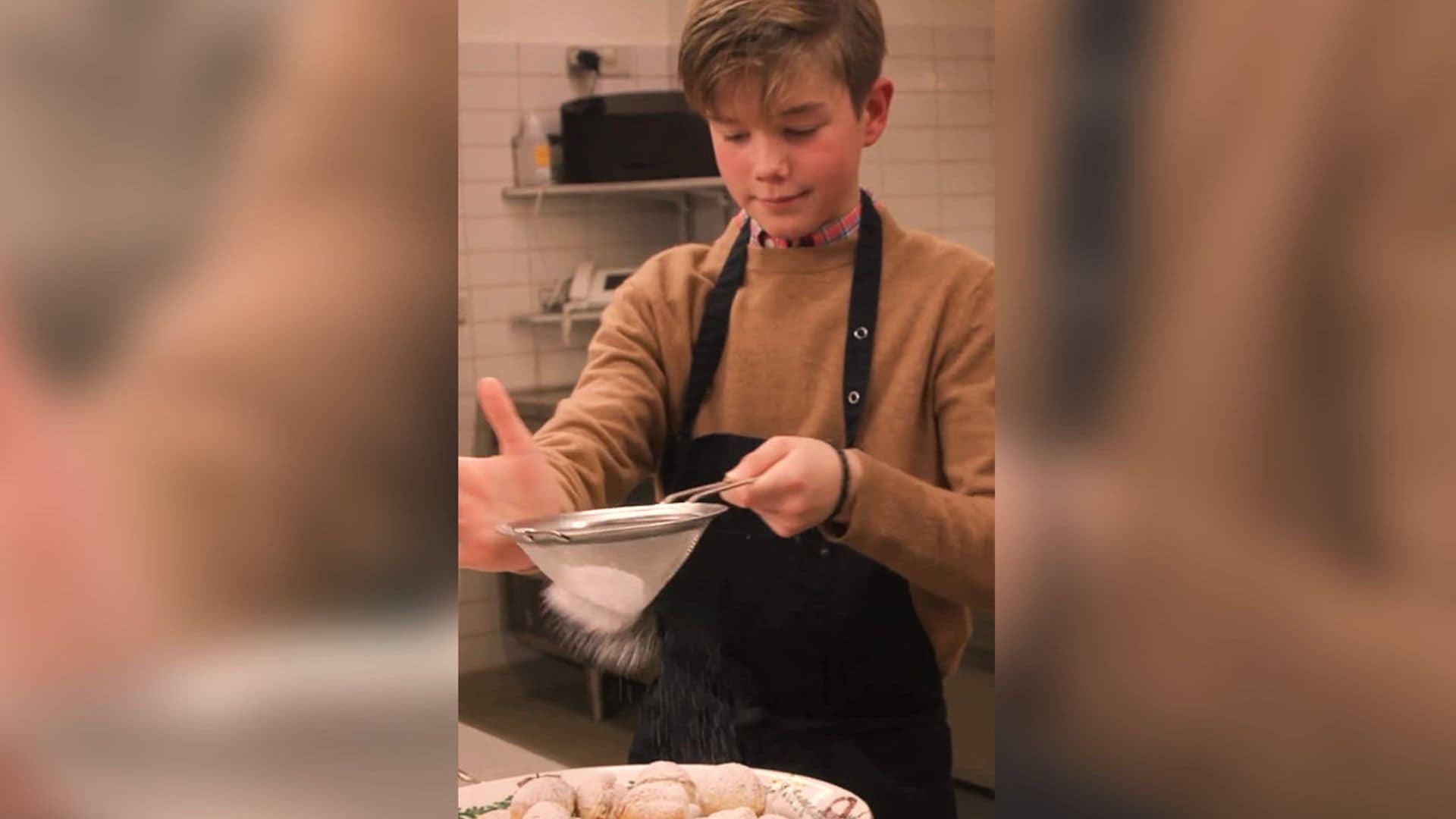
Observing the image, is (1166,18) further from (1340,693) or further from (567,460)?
(567,460)

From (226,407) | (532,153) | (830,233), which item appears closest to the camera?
(226,407)

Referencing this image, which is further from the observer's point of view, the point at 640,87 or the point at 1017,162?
the point at 640,87

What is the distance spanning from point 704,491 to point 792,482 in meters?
0.08

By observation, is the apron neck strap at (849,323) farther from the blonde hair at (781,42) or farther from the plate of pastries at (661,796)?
the plate of pastries at (661,796)

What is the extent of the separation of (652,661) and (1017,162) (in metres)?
0.92

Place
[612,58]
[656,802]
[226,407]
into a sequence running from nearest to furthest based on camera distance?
1. [226,407]
2. [656,802]
3. [612,58]

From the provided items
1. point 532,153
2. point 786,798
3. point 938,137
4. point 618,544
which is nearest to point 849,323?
point 938,137

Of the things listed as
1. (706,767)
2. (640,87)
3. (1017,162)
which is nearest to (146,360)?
(1017,162)

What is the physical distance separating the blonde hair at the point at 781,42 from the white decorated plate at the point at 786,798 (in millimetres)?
521

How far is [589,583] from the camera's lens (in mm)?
1007

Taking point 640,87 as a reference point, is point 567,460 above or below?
below

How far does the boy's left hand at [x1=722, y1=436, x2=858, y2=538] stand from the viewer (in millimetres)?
1046

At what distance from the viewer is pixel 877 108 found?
1.14m

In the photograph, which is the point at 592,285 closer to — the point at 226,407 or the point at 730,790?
the point at 730,790
